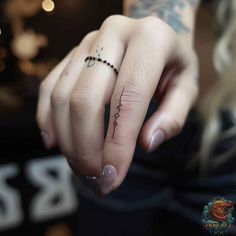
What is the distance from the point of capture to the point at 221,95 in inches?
25.6

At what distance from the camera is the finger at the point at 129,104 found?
299mm

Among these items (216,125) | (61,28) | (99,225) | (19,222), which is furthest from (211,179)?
(19,222)

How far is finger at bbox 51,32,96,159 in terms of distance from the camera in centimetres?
33

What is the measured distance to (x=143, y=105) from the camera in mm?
306

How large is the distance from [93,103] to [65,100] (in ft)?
0.09

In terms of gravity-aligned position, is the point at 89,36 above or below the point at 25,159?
above

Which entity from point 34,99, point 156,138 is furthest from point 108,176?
point 34,99

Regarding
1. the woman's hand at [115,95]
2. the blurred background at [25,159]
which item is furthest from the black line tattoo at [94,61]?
the blurred background at [25,159]

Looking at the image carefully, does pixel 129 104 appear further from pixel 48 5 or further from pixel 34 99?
pixel 34 99

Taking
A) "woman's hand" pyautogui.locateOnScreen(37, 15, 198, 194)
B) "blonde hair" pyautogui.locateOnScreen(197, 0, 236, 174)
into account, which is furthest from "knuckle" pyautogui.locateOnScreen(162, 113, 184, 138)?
"blonde hair" pyautogui.locateOnScreen(197, 0, 236, 174)

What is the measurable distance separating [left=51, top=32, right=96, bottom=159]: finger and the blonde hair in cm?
31

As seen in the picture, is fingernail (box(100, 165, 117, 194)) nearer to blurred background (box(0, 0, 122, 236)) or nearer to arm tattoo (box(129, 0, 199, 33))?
arm tattoo (box(129, 0, 199, 33))

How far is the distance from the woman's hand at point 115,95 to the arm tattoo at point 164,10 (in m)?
0.04

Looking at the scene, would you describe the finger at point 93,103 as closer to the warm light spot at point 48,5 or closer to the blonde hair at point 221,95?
the warm light spot at point 48,5
